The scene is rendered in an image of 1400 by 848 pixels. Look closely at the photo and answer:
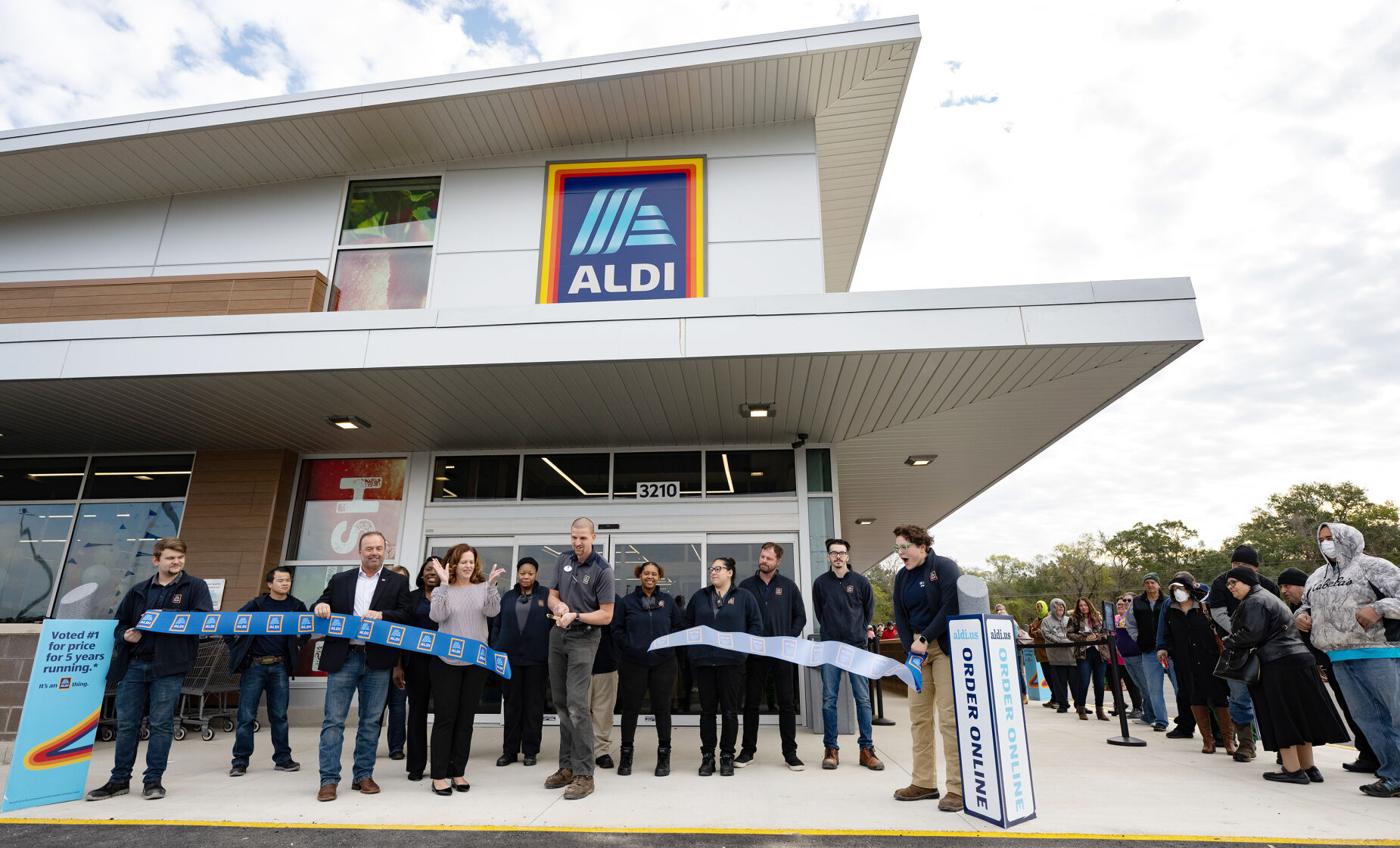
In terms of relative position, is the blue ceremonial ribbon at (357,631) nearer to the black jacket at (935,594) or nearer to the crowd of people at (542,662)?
the crowd of people at (542,662)

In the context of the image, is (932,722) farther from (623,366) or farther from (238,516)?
(238,516)

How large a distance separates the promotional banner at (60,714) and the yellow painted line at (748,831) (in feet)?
1.10

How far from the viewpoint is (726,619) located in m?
5.62

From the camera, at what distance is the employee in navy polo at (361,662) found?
462 cm

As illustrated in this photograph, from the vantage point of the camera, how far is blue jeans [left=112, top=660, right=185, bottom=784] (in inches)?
182

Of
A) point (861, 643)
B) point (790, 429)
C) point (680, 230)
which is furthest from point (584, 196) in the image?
point (861, 643)

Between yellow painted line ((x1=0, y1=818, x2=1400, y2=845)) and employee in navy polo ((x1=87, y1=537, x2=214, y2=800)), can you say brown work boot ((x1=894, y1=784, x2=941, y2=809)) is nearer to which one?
yellow painted line ((x1=0, y1=818, x2=1400, y2=845))

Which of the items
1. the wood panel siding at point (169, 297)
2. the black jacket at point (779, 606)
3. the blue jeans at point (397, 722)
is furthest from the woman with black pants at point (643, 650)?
the wood panel siding at point (169, 297)

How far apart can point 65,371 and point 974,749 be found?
8476 mm

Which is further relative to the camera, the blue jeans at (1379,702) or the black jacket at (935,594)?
the blue jeans at (1379,702)

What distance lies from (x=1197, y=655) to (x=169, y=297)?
36.7 feet

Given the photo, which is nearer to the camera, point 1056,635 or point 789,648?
point 789,648

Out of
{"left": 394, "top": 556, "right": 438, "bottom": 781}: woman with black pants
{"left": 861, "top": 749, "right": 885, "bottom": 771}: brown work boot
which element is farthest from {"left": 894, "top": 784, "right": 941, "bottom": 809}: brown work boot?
{"left": 394, "top": 556, "right": 438, "bottom": 781}: woman with black pants

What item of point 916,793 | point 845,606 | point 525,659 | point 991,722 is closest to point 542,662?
point 525,659
